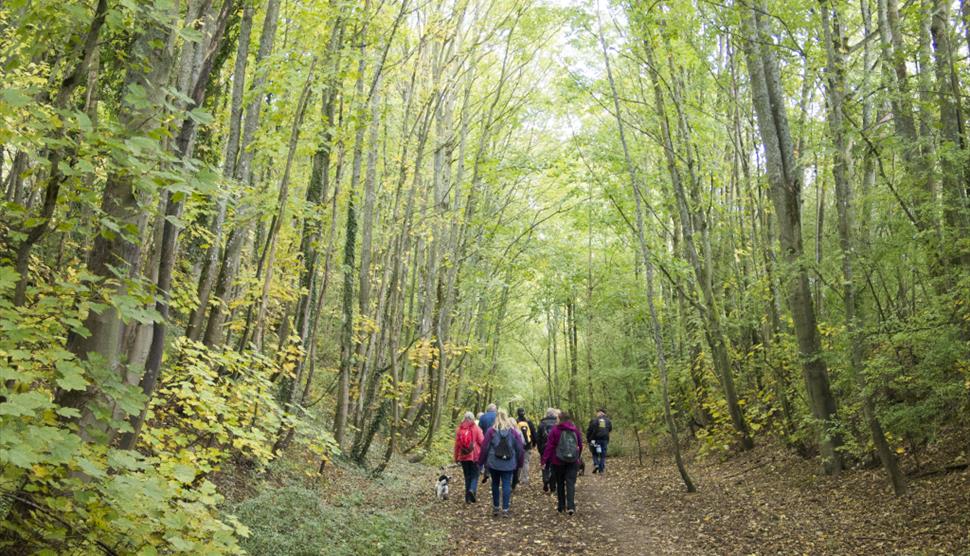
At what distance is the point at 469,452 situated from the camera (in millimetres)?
11094

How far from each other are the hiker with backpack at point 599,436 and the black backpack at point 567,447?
538 cm

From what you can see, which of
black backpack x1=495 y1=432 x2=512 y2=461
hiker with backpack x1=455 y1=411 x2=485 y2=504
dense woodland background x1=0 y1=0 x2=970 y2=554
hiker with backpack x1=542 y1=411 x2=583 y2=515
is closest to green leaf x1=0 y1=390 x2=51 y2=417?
dense woodland background x1=0 y1=0 x2=970 y2=554

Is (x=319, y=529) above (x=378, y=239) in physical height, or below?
below

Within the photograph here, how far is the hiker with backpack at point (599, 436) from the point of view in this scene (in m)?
15.6

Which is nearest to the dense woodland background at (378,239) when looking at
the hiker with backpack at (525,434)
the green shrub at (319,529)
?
the green shrub at (319,529)

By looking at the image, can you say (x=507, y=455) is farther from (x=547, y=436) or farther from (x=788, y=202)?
(x=788, y=202)

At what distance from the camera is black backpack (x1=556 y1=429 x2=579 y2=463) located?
10.0 metres

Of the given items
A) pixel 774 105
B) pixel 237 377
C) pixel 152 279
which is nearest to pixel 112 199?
pixel 152 279

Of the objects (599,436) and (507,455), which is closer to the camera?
(507,455)

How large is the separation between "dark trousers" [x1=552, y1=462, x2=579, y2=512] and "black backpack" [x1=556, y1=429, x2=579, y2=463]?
0.43 feet

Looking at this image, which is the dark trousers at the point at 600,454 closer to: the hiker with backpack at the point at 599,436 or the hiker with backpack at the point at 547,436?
the hiker with backpack at the point at 599,436

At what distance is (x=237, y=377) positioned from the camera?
7.84m

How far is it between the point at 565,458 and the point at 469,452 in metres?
1.94

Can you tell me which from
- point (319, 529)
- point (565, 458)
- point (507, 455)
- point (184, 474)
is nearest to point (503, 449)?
point (507, 455)
